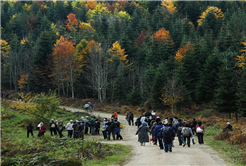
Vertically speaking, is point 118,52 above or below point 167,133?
above

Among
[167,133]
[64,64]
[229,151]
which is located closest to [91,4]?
[64,64]

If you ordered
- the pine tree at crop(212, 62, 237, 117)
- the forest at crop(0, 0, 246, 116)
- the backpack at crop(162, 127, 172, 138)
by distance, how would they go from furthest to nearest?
1. the forest at crop(0, 0, 246, 116)
2. the pine tree at crop(212, 62, 237, 117)
3. the backpack at crop(162, 127, 172, 138)

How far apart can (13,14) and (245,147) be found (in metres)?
110

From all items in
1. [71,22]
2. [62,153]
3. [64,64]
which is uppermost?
[71,22]

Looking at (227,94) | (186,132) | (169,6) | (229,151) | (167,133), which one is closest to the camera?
(167,133)

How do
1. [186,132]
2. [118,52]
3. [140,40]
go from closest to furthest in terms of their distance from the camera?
[186,132]
[118,52]
[140,40]

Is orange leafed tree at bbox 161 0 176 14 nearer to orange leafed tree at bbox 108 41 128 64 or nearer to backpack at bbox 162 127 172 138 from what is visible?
orange leafed tree at bbox 108 41 128 64

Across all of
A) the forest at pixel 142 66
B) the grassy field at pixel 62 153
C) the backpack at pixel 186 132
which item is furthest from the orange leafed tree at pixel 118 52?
the backpack at pixel 186 132

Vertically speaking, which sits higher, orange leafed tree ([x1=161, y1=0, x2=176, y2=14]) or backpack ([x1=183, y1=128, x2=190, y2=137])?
orange leafed tree ([x1=161, y1=0, x2=176, y2=14])

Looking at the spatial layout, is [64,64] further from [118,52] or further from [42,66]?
[118,52]

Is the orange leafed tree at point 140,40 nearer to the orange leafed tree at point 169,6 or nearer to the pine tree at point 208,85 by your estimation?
the pine tree at point 208,85

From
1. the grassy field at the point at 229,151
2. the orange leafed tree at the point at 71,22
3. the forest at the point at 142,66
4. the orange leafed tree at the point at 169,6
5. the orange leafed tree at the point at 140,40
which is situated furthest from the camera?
the orange leafed tree at the point at 169,6

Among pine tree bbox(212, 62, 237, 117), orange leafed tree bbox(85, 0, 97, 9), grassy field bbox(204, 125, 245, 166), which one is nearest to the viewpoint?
grassy field bbox(204, 125, 245, 166)

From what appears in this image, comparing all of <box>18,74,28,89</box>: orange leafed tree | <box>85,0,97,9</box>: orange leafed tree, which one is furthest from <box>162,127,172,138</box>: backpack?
<box>85,0,97,9</box>: orange leafed tree
